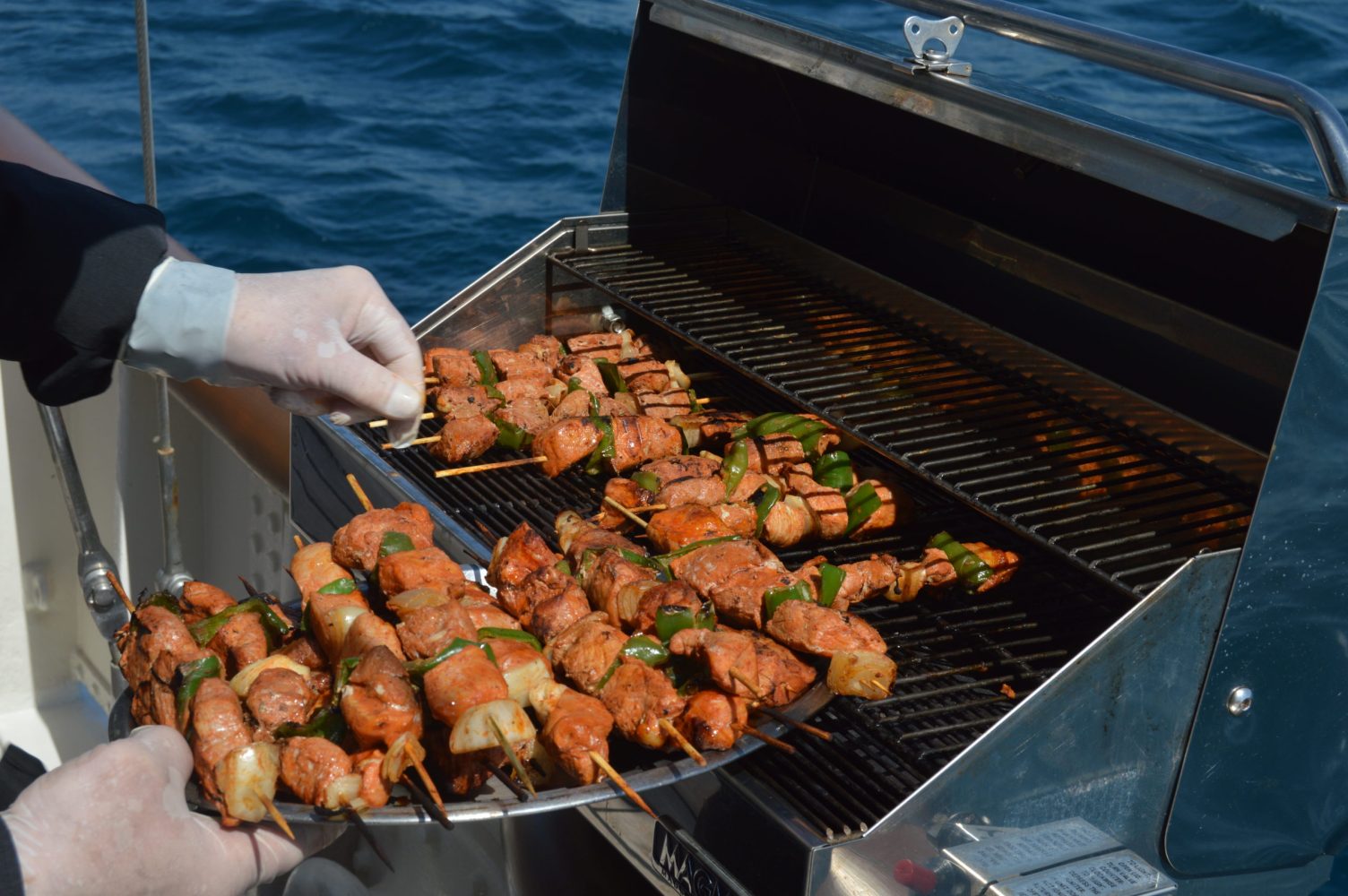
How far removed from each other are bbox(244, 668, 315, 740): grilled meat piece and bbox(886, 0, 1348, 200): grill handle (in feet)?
6.74

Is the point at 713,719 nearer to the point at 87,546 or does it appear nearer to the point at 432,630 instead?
the point at 432,630

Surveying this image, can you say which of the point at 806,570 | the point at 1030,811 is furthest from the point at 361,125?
the point at 1030,811

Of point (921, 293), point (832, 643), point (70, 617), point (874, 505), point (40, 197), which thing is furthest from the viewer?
point (70, 617)

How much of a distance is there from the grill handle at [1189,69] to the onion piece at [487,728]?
1784 mm

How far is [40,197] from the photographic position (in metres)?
2.10

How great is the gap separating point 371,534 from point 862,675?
1.22 meters

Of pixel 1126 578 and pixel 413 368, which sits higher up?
pixel 413 368

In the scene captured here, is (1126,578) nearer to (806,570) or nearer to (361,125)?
(806,570)

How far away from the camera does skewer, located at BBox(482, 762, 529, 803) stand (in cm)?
234

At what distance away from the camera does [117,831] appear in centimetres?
230

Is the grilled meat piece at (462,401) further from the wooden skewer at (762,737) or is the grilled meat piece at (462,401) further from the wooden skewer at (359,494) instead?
the wooden skewer at (762,737)

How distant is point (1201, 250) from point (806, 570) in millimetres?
1306

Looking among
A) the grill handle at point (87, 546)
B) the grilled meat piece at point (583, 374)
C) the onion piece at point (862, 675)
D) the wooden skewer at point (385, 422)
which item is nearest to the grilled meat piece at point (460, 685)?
the onion piece at point (862, 675)

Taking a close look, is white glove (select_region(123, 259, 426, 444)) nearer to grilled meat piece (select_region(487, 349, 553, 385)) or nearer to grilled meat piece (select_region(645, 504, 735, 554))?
grilled meat piece (select_region(645, 504, 735, 554))
